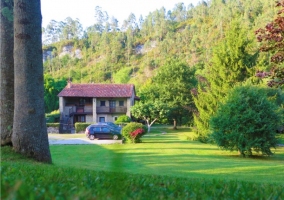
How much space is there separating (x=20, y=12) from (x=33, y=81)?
168 cm

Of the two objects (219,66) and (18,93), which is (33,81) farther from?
(219,66)

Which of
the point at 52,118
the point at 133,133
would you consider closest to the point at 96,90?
the point at 52,118

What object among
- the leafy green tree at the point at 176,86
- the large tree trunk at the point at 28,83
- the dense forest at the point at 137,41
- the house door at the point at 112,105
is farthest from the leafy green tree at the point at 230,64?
the dense forest at the point at 137,41

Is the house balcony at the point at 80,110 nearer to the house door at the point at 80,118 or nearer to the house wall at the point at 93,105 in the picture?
the house wall at the point at 93,105

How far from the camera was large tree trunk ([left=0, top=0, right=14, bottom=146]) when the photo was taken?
8.61m

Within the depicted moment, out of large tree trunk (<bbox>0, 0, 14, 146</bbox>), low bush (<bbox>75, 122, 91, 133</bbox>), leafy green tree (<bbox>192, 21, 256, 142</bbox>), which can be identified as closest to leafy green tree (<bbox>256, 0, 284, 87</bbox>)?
large tree trunk (<bbox>0, 0, 14, 146</bbox>)

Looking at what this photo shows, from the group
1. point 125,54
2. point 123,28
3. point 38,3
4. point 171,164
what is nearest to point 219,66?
point 171,164

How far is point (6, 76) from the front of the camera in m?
8.78

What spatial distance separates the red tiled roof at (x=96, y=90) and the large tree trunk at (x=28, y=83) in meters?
34.4

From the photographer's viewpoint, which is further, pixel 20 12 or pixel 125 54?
pixel 125 54

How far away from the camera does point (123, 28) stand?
368 feet

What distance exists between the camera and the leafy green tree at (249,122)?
19.7 m

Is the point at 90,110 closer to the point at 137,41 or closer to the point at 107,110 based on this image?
the point at 107,110

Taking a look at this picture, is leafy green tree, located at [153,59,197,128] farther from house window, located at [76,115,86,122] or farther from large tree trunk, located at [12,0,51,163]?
large tree trunk, located at [12,0,51,163]
